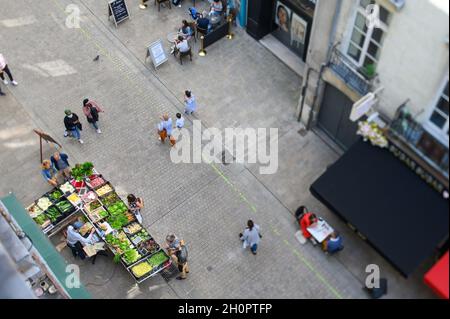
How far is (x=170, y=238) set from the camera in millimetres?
18734

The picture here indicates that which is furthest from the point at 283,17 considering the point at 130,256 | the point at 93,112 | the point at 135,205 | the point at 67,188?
the point at 130,256

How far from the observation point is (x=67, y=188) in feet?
66.6

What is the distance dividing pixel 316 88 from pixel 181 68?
670 centimetres

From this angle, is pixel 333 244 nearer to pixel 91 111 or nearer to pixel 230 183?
pixel 230 183

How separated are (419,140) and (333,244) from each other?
4663mm

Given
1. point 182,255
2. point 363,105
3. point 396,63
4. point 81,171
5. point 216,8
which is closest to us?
point 396,63

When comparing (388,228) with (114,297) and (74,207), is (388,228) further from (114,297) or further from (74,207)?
(74,207)

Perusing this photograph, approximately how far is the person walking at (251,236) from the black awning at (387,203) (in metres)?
2.39

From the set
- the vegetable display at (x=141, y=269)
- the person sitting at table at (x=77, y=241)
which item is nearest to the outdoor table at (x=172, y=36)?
the person sitting at table at (x=77, y=241)

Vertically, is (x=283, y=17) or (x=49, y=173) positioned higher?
(x=283, y=17)

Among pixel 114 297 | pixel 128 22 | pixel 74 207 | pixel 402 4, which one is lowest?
pixel 114 297

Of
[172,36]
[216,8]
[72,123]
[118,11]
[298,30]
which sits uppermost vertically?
[298,30]

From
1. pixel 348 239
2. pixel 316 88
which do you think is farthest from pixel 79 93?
pixel 348 239

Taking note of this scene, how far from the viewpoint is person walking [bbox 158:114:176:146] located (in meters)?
21.5
